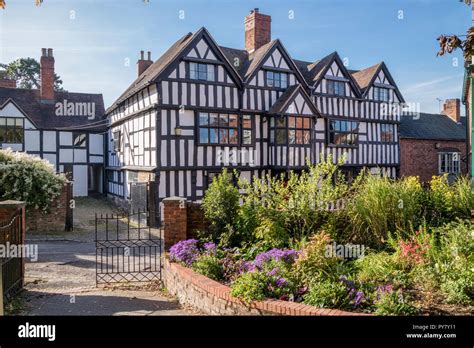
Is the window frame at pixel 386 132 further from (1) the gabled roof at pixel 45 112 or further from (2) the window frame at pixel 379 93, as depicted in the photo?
(1) the gabled roof at pixel 45 112

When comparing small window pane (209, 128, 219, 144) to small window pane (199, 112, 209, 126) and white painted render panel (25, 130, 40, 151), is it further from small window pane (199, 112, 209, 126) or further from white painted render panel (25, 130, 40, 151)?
white painted render panel (25, 130, 40, 151)

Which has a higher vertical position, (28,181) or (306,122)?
(306,122)

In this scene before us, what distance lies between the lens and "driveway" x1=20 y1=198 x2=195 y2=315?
20.2 feet

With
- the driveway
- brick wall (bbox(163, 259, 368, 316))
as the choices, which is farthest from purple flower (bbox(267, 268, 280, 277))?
the driveway

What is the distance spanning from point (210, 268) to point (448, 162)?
27.1 m

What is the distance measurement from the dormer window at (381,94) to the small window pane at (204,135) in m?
11.7

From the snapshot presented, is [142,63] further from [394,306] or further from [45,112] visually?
[394,306]

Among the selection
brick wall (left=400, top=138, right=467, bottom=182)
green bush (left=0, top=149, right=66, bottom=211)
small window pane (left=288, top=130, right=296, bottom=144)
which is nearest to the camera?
green bush (left=0, top=149, right=66, bottom=211)

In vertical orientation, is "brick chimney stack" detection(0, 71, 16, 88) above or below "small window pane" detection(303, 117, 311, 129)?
above

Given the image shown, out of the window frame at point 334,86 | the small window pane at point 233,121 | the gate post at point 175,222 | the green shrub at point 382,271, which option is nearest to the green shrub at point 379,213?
the green shrub at point 382,271

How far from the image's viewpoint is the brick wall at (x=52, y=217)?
579 inches

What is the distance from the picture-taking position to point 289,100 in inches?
736

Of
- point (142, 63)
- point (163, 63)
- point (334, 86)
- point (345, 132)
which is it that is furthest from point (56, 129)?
point (345, 132)

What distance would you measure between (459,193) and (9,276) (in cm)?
848
